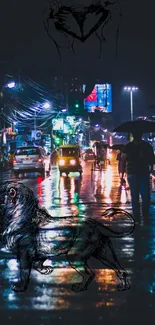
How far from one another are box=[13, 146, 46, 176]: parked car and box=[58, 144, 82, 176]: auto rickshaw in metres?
3.37

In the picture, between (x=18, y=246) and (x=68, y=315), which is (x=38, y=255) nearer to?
(x=18, y=246)

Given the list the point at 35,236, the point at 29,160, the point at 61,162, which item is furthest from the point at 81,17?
the point at 61,162

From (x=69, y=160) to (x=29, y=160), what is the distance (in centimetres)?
466

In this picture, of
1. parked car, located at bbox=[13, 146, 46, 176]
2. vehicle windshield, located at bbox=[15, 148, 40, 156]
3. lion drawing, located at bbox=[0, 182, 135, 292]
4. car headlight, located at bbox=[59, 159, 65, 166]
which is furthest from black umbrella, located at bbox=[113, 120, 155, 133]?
car headlight, located at bbox=[59, 159, 65, 166]

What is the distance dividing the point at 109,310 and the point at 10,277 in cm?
170

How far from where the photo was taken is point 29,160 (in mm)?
26719

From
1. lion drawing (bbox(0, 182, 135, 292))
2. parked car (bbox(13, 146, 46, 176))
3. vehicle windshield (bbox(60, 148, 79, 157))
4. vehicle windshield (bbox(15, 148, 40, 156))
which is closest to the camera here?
lion drawing (bbox(0, 182, 135, 292))

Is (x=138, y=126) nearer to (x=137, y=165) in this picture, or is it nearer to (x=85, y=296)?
(x=137, y=165)

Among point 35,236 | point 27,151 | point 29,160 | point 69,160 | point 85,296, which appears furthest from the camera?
point 69,160

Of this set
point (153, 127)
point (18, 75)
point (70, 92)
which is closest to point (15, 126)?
point (18, 75)

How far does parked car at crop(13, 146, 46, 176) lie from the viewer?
25823mm

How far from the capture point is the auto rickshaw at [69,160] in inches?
1196

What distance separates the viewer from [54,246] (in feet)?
19.0

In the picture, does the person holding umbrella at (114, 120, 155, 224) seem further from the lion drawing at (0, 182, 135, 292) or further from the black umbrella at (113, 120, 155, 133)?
the lion drawing at (0, 182, 135, 292)
